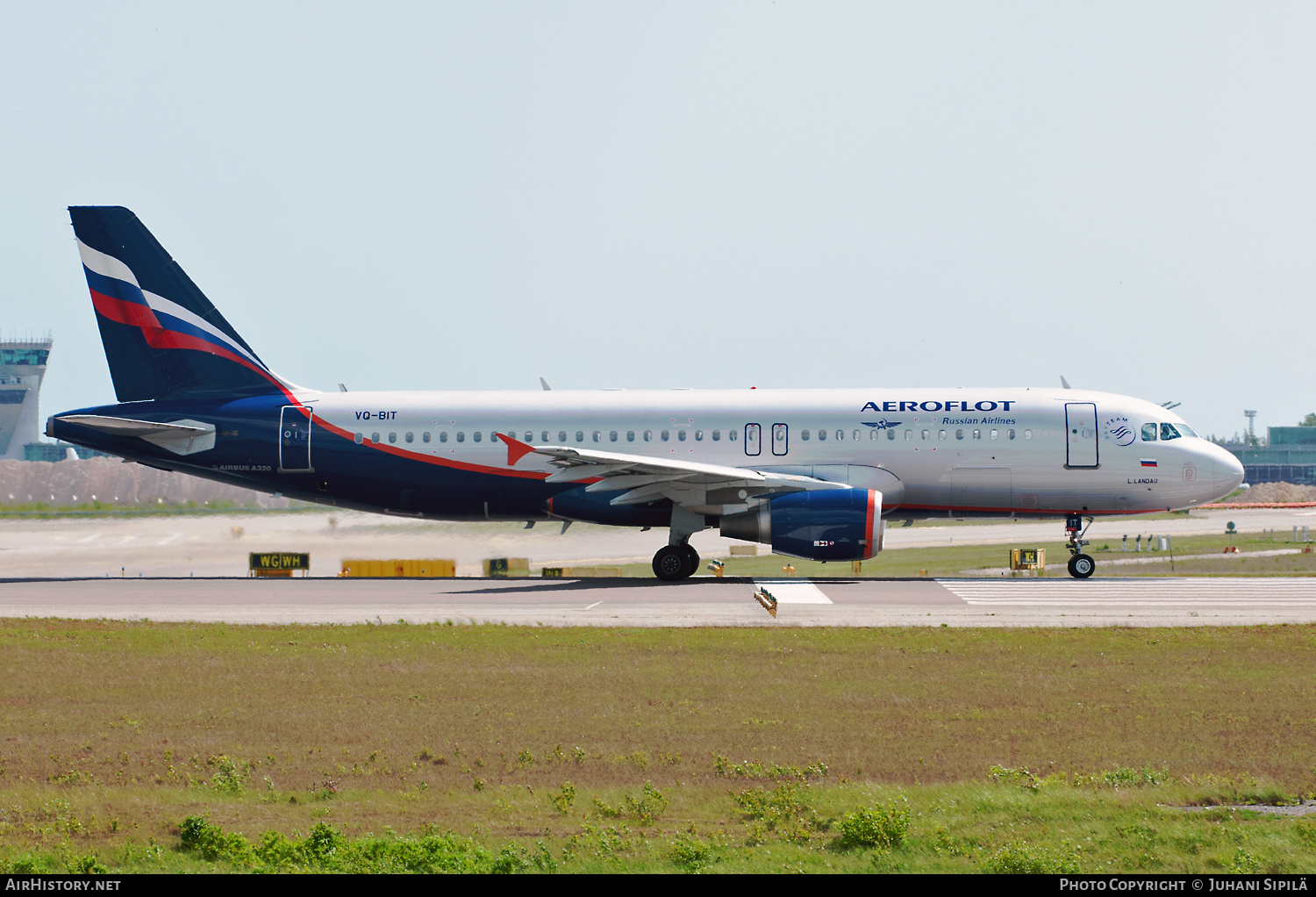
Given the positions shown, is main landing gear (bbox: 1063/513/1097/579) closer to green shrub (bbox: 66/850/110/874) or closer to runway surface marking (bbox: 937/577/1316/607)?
runway surface marking (bbox: 937/577/1316/607)

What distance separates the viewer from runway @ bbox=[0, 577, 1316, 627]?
21281 mm

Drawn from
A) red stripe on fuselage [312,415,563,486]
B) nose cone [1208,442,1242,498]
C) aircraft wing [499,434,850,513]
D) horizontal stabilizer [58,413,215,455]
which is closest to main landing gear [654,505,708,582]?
aircraft wing [499,434,850,513]

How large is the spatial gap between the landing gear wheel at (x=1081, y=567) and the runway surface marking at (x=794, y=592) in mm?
7206

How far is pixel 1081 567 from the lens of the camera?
30688 millimetres

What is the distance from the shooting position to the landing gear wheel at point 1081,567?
30578 mm

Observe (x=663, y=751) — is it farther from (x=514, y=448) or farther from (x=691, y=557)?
(x=691, y=557)

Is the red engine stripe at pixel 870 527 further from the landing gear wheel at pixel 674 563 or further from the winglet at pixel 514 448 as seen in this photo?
the winglet at pixel 514 448

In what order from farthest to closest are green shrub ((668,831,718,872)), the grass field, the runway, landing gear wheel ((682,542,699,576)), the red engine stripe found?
landing gear wheel ((682,542,699,576))
the red engine stripe
the runway
the grass field
green shrub ((668,831,718,872))

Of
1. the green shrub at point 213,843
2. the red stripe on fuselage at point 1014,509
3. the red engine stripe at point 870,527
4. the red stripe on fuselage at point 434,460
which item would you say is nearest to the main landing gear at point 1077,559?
the red stripe on fuselage at point 1014,509

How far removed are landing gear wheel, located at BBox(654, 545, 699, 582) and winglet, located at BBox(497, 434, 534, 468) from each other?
4432 mm

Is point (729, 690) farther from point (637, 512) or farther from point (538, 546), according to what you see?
point (538, 546)

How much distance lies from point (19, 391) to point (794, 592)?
158722 mm

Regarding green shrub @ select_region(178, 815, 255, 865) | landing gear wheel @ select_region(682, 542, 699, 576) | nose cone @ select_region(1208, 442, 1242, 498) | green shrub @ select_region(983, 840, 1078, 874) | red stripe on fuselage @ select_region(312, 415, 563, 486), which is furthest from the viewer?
red stripe on fuselage @ select_region(312, 415, 563, 486)
